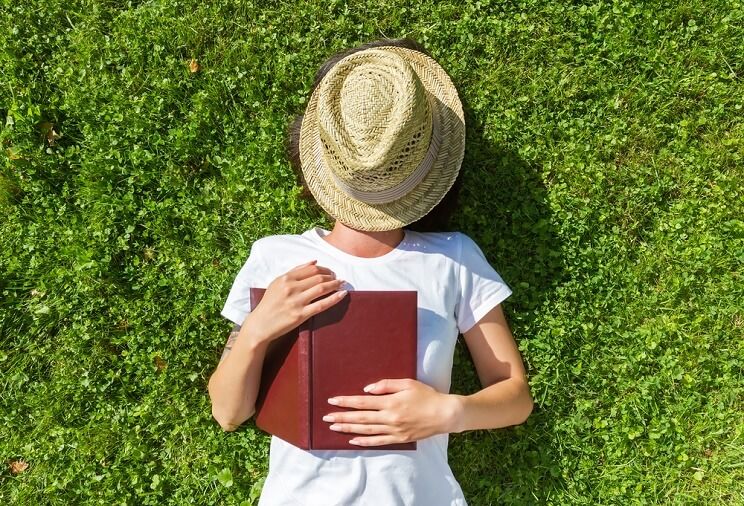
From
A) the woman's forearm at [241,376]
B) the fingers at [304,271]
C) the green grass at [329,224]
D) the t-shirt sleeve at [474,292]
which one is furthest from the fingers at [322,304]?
the green grass at [329,224]

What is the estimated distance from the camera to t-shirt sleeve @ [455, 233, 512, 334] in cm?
335

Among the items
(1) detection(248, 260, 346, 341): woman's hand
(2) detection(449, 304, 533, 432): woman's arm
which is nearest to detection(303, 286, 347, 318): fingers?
(1) detection(248, 260, 346, 341): woman's hand

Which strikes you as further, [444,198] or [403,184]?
[444,198]

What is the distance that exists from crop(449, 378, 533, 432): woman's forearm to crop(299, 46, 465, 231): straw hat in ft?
3.24

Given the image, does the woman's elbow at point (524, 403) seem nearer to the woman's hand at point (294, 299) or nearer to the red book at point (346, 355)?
the red book at point (346, 355)

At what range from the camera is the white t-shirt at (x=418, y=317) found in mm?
3137

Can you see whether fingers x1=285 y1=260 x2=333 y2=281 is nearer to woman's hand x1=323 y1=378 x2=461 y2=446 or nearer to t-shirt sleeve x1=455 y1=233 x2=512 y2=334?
woman's hand x1=323 y1=378 x2=461 y2=446

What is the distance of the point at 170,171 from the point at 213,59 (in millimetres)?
791

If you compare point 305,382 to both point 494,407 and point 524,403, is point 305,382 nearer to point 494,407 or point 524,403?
point 494,407

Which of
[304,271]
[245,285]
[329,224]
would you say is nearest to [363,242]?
[304,271]

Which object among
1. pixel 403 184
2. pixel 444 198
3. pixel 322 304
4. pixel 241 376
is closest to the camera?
pixel 403 184

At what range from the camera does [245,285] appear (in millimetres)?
3391

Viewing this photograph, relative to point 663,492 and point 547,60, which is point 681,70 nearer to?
point 547,60

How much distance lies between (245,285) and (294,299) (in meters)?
0.48
